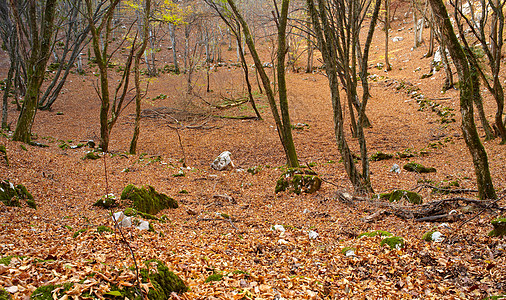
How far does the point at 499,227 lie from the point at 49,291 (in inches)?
174

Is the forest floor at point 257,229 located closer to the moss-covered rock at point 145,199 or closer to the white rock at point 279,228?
Answer: the white rock at point 279,228

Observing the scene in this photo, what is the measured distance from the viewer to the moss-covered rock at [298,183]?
6.80 metres

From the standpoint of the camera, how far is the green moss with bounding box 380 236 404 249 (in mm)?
3602

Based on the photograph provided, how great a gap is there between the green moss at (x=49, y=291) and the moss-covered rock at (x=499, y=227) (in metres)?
4.28

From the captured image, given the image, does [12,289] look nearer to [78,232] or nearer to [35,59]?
[78,232]

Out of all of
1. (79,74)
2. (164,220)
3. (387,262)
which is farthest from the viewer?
(79,74)

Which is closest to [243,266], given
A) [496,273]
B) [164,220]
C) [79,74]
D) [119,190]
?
[164,220]

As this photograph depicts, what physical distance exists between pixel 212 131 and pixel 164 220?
1069 cm

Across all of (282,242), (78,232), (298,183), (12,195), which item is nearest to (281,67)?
(298,183)

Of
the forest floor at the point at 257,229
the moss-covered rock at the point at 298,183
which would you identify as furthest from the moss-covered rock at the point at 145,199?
the moss-covered rock at the point at 298,183

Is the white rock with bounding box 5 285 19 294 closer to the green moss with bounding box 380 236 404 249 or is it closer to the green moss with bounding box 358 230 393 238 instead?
the green moss with bounding box 380 236 404 249

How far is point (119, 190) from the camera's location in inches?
259

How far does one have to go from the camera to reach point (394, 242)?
144 inches

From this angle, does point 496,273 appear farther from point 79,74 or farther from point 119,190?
point 79,74
